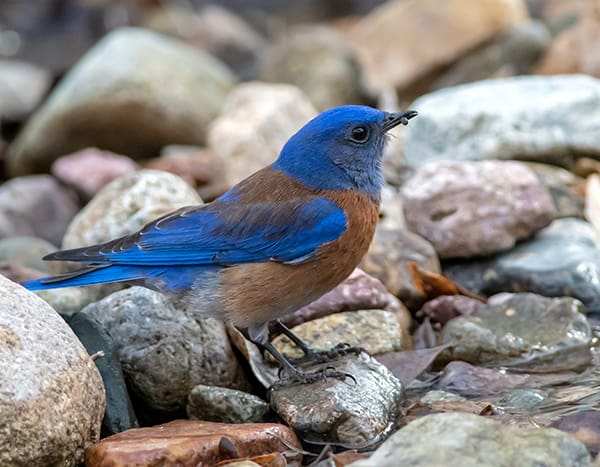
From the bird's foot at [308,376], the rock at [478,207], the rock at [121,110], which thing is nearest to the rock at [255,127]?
the rock at [121,110]

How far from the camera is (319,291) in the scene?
194 inches

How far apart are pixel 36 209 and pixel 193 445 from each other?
4293mm

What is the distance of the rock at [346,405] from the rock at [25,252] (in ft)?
7.71

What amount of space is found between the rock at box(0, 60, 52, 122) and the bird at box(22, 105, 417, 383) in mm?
6082

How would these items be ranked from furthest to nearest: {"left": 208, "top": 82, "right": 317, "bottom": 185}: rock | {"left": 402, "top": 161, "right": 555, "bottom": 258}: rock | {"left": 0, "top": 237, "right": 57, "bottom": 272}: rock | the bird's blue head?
{"left": 208, "top": 82, "right": 317, "bottom": 185}: rock, {"left": 0, "top": 237, "right": 57, "bottom": 272}: rock, {"left": 402, "top": 161, "right": 555, "bottom": 258}: rock, the bird's blue head

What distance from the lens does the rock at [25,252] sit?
652 cm

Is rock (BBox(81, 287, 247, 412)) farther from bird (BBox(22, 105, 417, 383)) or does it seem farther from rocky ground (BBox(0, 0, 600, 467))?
bird (BBox(22, 105, 417, 383))

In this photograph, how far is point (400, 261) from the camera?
6137mm

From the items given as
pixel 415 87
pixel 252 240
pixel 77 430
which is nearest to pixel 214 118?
pixel 415 87

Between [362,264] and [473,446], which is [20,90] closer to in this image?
[362,264]

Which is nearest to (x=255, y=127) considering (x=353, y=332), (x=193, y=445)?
(x=353, y=332)

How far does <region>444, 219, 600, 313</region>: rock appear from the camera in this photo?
6098 millimetres

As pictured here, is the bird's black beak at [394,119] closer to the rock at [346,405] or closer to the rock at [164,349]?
the rock at [346,405]

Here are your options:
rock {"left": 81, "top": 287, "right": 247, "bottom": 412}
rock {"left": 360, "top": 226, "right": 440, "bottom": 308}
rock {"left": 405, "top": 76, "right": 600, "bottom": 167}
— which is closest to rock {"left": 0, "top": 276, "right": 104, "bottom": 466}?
rock {"left": 81, "top": 287, "right": 247, "bottom": 412}
